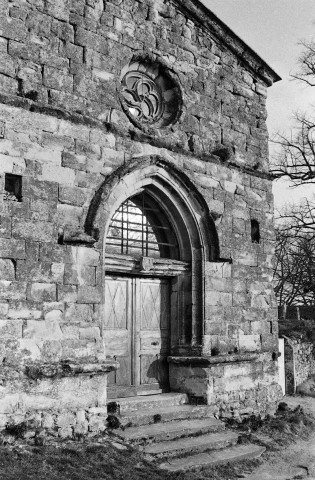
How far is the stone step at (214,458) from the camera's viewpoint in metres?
6.83

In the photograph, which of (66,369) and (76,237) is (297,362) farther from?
(76,237)

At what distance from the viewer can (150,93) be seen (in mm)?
9320

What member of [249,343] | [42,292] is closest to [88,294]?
[42,292]

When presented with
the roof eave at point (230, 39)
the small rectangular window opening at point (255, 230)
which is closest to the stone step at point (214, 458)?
the small rectangular window opening at point (255, 230)

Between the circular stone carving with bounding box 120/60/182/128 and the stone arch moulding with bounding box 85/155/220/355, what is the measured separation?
2.73 feet

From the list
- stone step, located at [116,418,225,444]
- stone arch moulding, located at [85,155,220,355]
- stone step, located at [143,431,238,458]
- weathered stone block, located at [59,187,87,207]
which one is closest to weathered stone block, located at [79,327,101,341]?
stone step, located at [116,418,225,444]

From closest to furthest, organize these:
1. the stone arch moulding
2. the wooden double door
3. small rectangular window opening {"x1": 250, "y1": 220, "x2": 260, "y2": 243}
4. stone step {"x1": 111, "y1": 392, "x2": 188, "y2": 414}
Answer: stone step {"x1": 111, "y1": 392, "x2": 188, "y2": 414}
the wooden double door
the stone arch moulding
small rectangular window opening {"x1": 250, "y1": 220, "x2": 260, "y2": 243}

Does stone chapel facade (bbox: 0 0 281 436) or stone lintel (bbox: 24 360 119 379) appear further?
stone chapel facade (bbox: 0 0 281 436)

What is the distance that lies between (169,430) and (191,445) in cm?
42

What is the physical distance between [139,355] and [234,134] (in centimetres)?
424

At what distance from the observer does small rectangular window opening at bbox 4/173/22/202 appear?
7.30 metres

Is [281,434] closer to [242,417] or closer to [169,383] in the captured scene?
[242,417]

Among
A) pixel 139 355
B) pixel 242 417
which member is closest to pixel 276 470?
pixel 242 417

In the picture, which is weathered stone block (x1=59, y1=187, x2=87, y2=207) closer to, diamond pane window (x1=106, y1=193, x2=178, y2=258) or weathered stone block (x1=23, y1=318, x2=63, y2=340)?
diamond pane window (x1=106, y1=193, x2=178, y2=258)
